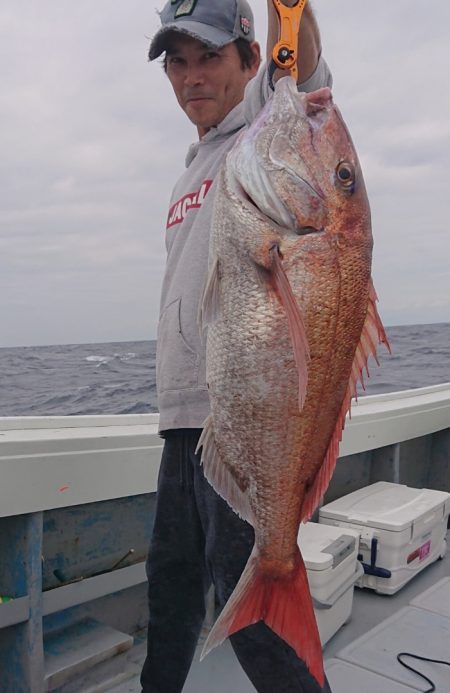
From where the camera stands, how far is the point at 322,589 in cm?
323

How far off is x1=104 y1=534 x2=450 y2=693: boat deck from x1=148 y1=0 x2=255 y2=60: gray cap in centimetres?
257

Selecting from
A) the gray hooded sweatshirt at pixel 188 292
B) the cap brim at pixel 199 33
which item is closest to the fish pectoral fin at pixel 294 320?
the gray hooded sweatshirt at pixel 188 292

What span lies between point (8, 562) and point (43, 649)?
17.2 inches

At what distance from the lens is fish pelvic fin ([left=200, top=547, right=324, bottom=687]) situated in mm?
1685

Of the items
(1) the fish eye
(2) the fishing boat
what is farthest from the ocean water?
(1) the fish eye

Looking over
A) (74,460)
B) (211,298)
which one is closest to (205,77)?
(211,298)

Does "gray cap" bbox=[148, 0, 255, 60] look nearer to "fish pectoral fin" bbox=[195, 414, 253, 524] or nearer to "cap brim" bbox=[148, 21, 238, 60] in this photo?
"cap brim" bbox=[148, 21, 238, 60]

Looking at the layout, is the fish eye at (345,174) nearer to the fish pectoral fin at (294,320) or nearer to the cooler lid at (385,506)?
the fish pectoral fin at (294,320)

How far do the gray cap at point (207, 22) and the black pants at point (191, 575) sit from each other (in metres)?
1.23

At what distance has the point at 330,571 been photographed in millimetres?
3277

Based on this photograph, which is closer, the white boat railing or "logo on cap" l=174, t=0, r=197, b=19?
"logo on cap" l=174, t=0, r=197, b=19

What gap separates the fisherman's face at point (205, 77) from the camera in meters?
2.14

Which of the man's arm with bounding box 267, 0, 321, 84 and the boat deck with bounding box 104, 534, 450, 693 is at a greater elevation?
the man's arm with bounding box 267, 0, 321, 84

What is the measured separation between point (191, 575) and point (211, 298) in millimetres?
1083
